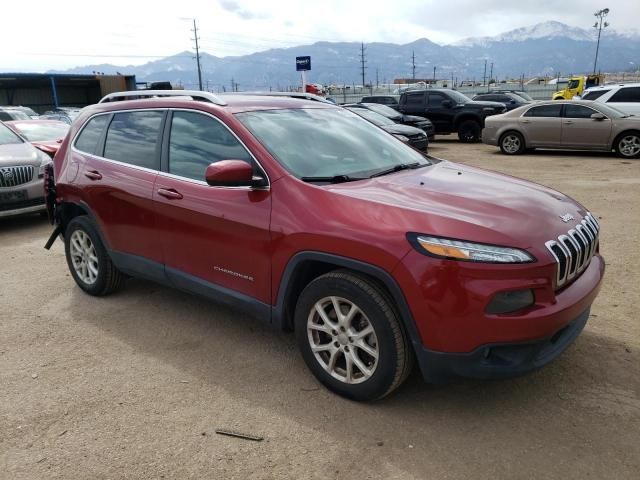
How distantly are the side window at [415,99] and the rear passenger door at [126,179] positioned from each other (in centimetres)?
1558

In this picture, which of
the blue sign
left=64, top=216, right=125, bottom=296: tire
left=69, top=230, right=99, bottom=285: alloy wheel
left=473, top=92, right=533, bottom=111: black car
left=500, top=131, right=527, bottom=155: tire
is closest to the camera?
left=64, top=216, right=125, bottom=296: tire

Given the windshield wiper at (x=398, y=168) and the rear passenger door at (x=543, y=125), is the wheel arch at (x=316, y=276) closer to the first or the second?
the windshield wiper at (x=398, y=168)

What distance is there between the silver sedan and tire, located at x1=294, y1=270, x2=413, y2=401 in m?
12.3

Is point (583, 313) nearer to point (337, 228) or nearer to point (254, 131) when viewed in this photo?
point (337, 228)

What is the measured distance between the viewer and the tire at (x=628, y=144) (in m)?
12.6

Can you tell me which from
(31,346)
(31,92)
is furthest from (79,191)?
(31,92)

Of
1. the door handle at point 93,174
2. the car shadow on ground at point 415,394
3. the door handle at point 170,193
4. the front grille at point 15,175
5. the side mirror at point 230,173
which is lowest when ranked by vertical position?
the car shadow on ground at point 415,394

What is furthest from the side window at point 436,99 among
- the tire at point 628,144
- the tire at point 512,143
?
the tire at point 628,144

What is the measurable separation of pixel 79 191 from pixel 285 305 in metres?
2.53

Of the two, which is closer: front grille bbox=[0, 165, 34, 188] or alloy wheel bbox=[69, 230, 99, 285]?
alloy wheel bbox=[69, 230, 99, 285]

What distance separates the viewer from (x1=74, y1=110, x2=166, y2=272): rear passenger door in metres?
4.09

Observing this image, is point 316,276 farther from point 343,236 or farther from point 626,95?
point 626,95

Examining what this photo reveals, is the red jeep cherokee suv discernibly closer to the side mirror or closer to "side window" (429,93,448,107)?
the side mirror

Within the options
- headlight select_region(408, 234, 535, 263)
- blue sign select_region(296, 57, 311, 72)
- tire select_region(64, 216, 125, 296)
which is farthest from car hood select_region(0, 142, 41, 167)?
blue sign select_region(296, 57, 311, 72)
